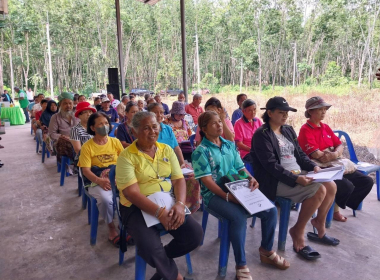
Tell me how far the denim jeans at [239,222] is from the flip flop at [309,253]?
1.00 ft

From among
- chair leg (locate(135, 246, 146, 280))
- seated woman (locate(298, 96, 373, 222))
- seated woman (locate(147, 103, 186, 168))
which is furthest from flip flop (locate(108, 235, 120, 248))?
seated woman (locate(298, 96, 373, 222))

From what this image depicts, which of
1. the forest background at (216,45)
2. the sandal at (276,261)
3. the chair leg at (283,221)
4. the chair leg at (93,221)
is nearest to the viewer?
the sandal at (276,261)

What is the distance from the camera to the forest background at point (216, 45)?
470 inches

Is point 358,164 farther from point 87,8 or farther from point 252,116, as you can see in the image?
point 87,8

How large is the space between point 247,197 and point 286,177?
1.33 feet

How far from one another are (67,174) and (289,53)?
16.6m

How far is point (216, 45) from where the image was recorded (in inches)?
882

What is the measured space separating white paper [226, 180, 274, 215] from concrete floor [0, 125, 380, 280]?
457mm

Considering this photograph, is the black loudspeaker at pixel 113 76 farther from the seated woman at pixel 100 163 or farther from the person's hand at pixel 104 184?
the person's hand at pixel 104 184

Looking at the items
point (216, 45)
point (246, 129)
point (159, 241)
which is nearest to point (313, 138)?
point (246, 129)

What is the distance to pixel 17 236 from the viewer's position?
2.55 m

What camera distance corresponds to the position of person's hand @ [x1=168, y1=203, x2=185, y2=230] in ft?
5.45

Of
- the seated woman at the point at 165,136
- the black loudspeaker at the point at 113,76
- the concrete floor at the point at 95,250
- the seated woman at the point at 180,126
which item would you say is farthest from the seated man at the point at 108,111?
the black loudspeaker at the point at 113,76

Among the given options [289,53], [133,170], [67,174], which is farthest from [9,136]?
[289,53]
